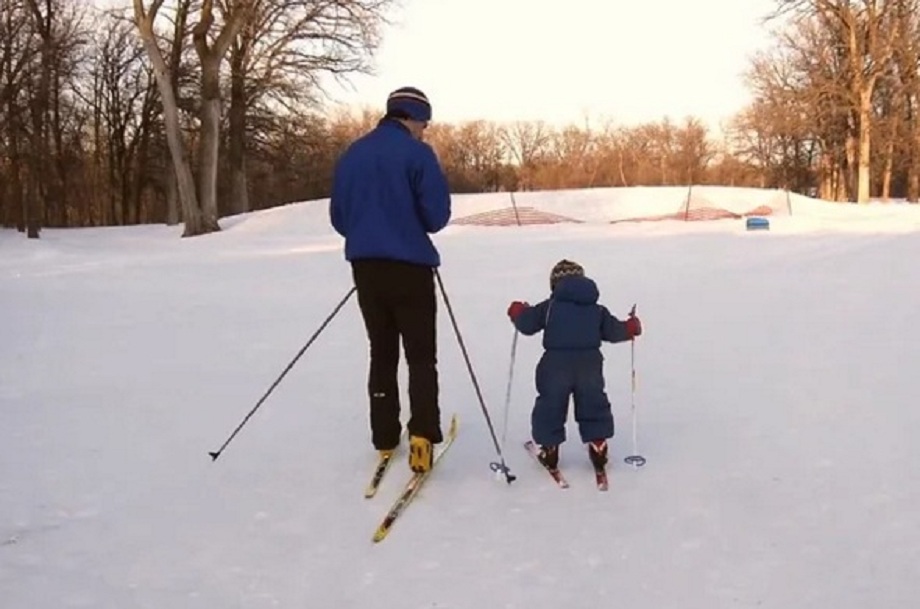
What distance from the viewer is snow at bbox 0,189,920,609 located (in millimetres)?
3723

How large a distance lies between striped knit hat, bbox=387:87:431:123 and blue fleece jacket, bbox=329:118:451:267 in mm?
90

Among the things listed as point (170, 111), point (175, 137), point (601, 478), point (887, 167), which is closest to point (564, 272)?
point (601, 478)

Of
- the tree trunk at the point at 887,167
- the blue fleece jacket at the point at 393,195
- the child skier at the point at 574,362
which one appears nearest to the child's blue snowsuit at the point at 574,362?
the child skier at the point at 574,362

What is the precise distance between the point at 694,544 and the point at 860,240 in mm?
16036

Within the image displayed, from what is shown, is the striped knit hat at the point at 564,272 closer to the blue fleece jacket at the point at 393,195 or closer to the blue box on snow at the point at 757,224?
the blue fleece jacket at the point at 393,195

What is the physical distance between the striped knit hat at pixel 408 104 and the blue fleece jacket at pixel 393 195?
0.09 metres

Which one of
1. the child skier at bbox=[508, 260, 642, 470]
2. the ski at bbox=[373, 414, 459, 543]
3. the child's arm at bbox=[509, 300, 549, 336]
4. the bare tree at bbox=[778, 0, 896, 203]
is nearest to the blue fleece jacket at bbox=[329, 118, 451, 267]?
the child's arm at bbox=[509, 300, 549, 336]

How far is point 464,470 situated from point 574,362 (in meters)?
0.86

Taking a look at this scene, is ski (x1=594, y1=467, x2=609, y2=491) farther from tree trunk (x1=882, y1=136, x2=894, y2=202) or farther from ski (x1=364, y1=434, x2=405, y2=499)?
tree trunk (x1=882, y1=136, x2=894, y2=202)

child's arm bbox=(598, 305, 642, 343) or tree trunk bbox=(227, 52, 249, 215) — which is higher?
tree trunk bbox=(227, 52, 249, 215)

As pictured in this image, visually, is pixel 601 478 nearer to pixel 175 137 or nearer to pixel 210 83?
pixel 175 137

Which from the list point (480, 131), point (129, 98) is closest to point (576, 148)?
point (480, 131)

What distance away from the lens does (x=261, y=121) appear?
1518 inches

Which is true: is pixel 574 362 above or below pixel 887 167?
below
